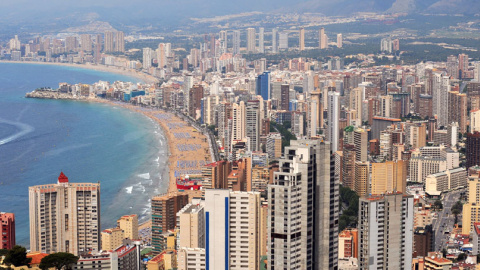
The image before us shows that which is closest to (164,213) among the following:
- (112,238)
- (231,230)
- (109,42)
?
(112,238)

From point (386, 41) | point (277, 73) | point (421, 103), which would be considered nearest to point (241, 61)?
point (277, 73)

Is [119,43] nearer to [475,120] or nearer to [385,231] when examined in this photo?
[475,120]

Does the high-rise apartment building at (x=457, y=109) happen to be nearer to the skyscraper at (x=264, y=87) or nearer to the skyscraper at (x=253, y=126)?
the skyscraper at (x=253, y=126)

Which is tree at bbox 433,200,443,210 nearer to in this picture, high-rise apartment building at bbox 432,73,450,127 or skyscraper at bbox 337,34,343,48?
high-rise apartment building at bbox 432,73,450,127

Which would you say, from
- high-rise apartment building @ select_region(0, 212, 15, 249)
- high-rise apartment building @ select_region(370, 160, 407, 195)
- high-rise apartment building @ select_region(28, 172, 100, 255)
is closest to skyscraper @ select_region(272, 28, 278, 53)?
high-rise apartment building @ select_region(370, 160, 407, 195)

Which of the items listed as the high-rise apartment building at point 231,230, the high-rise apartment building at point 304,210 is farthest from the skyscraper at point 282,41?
the high-rise apartment building at point 304,210
